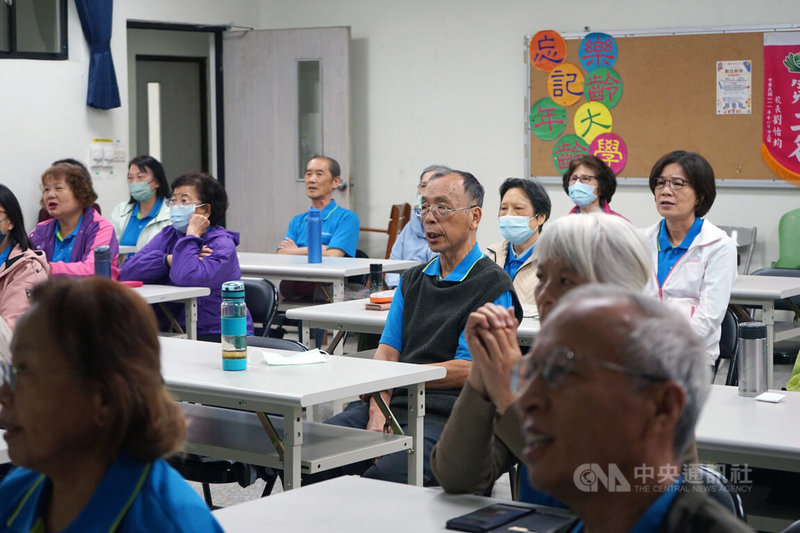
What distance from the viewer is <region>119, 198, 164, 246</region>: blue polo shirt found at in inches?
270

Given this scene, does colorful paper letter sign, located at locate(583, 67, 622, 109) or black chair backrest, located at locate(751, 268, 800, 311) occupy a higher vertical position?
colorful paper letter sign, located at locate(583, 67, 622, 109)

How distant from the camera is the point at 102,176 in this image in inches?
298

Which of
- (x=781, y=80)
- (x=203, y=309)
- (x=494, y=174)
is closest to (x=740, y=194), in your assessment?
(x=781, y=80)

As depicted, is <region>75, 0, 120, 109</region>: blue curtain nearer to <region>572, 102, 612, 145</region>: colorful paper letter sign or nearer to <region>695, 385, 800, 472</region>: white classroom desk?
<region>572, 102, 612, 145</region>: colorful paper letter sign

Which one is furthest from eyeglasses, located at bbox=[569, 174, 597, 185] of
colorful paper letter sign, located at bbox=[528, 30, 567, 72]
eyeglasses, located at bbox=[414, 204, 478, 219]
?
eyeglasses, located at bbox=[414, 204, 478, 219]

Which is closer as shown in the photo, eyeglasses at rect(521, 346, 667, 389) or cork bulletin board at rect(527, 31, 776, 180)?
eyeglasses at rect(521, 346, 667, 389)

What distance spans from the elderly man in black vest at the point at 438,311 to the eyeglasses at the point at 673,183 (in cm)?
147

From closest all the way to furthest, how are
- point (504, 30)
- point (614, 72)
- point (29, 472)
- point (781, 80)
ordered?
point (29, 472)
point (781, 80)
point (614, 72)
point (504, 30)

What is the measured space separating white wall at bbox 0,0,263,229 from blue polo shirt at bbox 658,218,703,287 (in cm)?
459

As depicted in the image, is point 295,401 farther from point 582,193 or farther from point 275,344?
point 582,193

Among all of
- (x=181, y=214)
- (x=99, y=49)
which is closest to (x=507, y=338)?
(x=181, y=214)

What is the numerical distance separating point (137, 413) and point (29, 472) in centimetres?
25

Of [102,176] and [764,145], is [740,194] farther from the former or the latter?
[102,176]

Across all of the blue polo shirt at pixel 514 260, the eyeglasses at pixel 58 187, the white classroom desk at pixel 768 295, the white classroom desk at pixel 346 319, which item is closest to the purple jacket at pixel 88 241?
the eyeglasses at pixel 58 187
